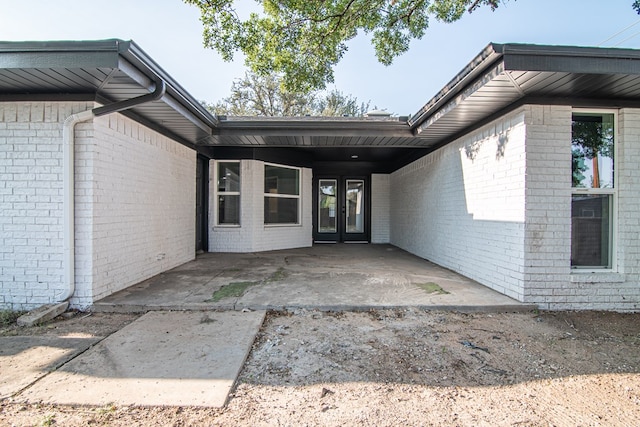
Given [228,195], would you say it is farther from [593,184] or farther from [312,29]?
[593,184]

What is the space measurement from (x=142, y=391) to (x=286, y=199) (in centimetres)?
689

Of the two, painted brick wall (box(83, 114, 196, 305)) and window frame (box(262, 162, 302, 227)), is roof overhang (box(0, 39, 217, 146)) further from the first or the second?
window frame (box(262, 162, 302, 227))

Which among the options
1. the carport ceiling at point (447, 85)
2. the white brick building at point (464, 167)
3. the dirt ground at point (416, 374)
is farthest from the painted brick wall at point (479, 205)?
the dirt ground at point (416, 374)

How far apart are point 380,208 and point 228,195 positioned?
16.6 feet

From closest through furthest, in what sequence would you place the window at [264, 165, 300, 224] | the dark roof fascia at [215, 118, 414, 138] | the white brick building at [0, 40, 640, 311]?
the white brick building at [0, 40, 640, 311] < the dark roof fascia at [215, 118, 414, 138] < the window at [264, 165, 300, 224]

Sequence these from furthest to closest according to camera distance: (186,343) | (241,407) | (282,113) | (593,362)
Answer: (282,113)
(186,343)
(593,362)
(241,407)

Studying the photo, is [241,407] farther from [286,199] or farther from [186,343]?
[286,199]

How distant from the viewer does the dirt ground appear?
1.85 meters

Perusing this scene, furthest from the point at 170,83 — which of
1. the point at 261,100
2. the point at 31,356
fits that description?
the point at 261,100

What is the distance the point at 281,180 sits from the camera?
8.61 metres

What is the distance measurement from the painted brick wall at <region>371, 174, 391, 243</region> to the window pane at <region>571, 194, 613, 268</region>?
6694 mm

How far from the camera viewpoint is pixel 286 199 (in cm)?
877

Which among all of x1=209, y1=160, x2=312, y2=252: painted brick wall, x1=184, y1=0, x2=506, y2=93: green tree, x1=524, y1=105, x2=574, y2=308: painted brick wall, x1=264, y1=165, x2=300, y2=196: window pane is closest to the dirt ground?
x1=524, y1=105, x2=574, y2=308: painted brick wall

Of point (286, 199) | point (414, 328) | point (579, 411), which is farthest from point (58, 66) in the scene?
point (286, 199)
